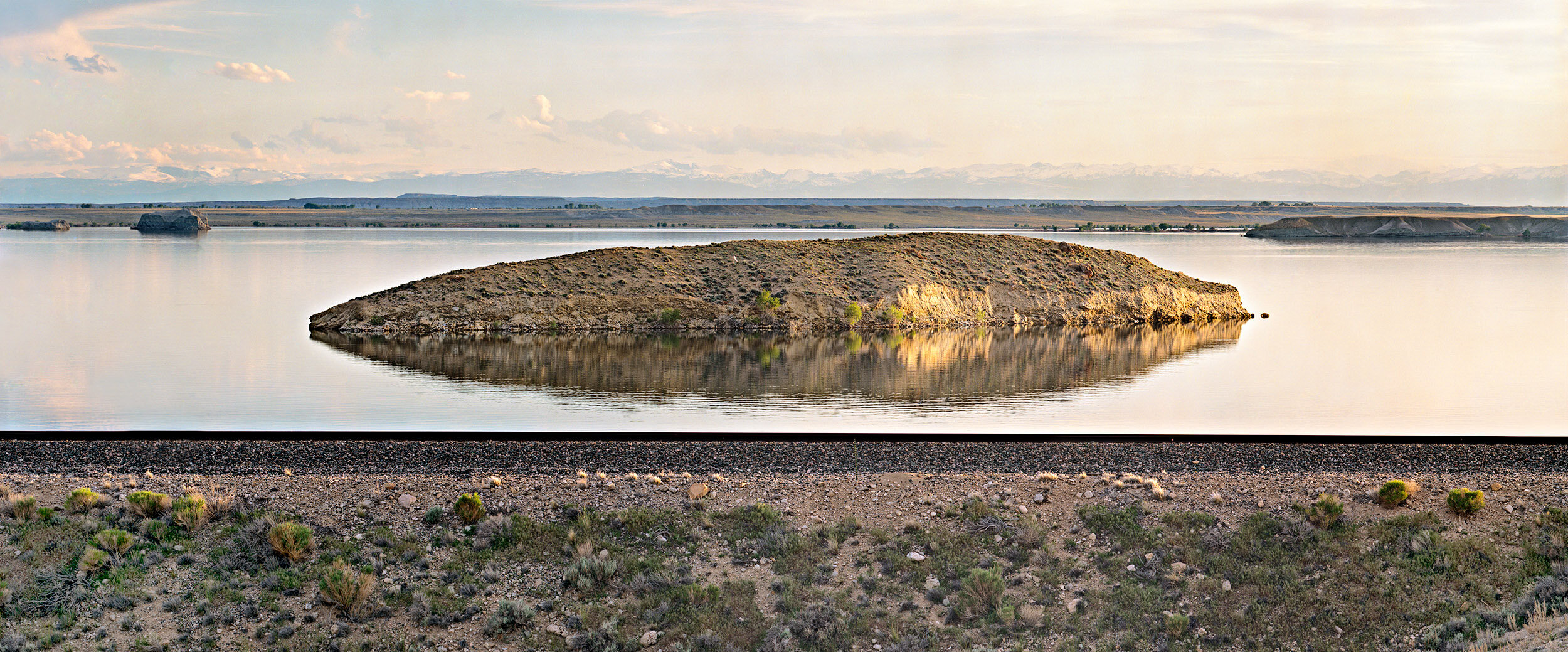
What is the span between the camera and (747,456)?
12438 millimetres

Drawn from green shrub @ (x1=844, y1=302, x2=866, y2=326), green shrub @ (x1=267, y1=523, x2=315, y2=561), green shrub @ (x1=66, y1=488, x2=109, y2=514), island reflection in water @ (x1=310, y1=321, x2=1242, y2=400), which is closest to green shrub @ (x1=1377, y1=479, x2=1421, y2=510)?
island reflection in water @ (x1=310, y1=321, x2=1242, y2=400)

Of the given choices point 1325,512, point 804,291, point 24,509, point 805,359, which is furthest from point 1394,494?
point 804,291

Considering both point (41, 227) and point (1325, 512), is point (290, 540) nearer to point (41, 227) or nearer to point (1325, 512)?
point (1325, 512)

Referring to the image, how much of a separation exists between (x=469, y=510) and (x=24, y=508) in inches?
158

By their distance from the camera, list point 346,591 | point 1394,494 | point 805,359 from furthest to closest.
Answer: point 805,359 < point 1394,494 < point 346,591

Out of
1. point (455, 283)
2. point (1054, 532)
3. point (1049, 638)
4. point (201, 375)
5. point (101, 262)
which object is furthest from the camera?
point (101, 262)

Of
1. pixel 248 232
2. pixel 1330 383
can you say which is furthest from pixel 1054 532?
pixel 248 232

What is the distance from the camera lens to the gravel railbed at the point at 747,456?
1202 centimetres

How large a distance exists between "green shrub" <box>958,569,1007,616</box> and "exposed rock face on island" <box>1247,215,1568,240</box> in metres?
120

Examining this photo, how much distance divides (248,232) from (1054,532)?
375ft

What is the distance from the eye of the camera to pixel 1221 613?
8.55m

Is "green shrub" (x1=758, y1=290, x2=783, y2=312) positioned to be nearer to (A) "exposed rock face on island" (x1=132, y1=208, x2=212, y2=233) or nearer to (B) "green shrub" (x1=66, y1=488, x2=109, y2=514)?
(B) "green shrub" (x1=66, y1=488, x2=109, y2=514)

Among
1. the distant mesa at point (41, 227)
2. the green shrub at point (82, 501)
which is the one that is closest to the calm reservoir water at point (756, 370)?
the green shrub at point (82, 501)

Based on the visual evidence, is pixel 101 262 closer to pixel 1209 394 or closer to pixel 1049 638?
pixel 1209 394
